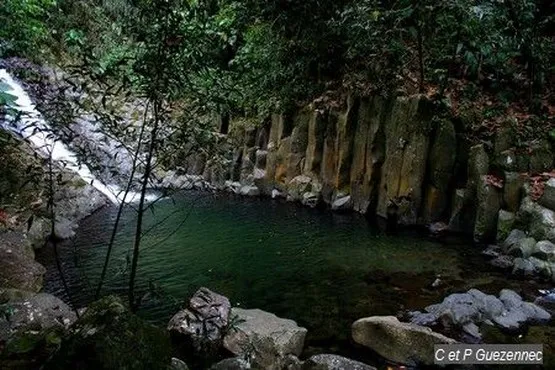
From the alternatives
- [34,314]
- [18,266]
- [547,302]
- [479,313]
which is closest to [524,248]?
A: [547,302]

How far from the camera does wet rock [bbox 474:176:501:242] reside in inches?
362

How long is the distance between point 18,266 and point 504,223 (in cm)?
910

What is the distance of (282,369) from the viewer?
16.2 ft

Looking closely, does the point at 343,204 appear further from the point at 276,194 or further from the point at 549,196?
the point at 549,196

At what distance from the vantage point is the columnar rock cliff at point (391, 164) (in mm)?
9328

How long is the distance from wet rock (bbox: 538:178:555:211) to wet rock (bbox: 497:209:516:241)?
71cm

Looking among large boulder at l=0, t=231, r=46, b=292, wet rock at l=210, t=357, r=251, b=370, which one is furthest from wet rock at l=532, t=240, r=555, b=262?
large boulder at l=0, t=231, r=46, b=292

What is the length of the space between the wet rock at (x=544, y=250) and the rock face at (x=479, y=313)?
62.9 inches

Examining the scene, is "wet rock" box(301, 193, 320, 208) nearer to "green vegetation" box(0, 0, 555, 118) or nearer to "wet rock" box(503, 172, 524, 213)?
"green vegetation" box(0, 0, 555, 118)

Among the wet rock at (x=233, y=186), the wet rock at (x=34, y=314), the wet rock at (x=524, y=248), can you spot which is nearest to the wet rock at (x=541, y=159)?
the wet rock at (x=524, y=248)

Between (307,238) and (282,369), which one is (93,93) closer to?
(282,369)

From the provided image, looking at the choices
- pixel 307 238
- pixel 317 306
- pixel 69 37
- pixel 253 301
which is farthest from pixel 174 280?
pixel 69 37

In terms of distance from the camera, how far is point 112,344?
3164 millimetres

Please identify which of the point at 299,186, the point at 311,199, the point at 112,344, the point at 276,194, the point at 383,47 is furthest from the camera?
the point at 276,194
